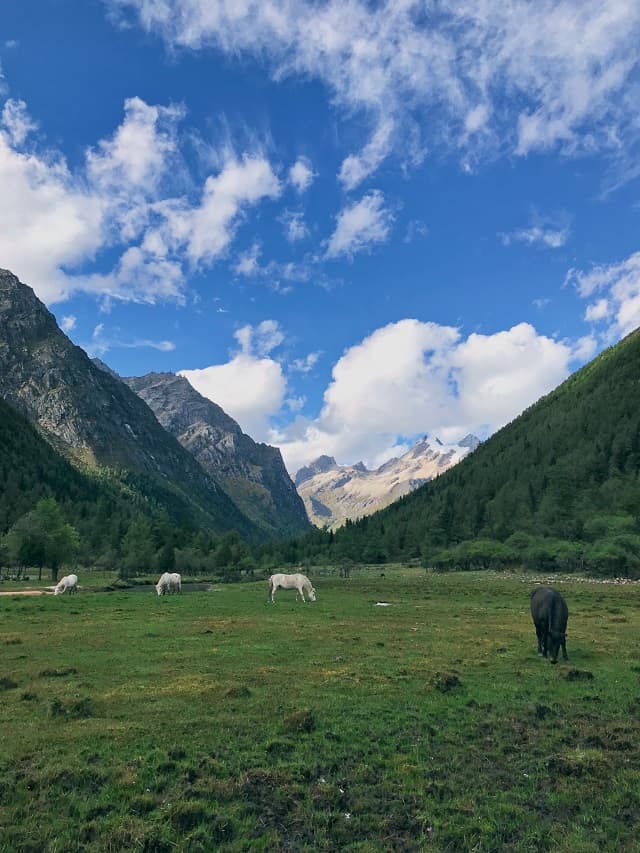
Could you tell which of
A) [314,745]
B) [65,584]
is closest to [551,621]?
[314,745]

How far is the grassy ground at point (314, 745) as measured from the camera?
33.0 ft

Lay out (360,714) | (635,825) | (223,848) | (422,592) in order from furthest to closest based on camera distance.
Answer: (422,592) → (360,714) → (635,825) → (223,848)

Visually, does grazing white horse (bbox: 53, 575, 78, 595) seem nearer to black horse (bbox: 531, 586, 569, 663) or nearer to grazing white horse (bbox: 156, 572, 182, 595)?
grazing white horse (bbox: 156, 572, 182, 595)

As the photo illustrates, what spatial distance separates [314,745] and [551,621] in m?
16.8

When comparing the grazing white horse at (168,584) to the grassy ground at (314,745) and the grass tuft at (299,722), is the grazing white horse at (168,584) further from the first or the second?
the grass tuft at (299,722)

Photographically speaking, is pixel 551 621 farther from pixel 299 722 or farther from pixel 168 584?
pixel 168 584

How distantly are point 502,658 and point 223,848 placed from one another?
66.5ft

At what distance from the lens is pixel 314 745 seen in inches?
558

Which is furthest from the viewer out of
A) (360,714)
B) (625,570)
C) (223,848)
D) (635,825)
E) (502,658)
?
(625,570)

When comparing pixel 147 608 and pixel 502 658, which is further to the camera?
pixel 147 608

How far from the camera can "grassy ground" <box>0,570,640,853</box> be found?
33.0 feet

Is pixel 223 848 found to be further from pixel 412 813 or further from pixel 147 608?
pixel 147 608

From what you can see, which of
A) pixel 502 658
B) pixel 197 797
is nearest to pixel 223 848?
pixel 197 797

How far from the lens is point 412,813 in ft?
35.3
